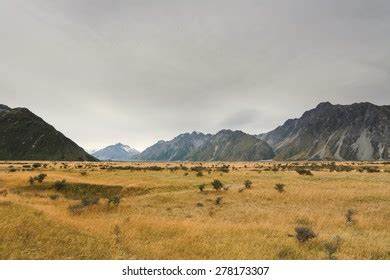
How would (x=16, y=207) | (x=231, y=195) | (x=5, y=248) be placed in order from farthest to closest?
(x=231, y=195) → (x=16, y=207) → (x=5, y=248)

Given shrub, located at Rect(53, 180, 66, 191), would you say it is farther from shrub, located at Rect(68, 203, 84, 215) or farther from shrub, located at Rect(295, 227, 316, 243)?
shrub, located at Rect(295, 227, 316, 243)

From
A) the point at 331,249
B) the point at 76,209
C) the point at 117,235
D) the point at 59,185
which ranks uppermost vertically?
the point at 59,185

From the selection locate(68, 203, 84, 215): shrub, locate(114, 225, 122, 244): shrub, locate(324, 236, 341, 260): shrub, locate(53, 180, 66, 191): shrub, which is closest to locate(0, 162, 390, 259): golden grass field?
locate(114, 225, 122, 244): shrub

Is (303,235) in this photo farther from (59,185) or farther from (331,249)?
(59,185)

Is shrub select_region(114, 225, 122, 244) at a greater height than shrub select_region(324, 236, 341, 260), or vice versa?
shrub select_region(114, 225, 122, 244)

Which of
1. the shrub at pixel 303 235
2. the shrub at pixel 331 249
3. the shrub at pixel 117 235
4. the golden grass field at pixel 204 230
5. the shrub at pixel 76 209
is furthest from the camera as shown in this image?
the shrub at pixel 76 209

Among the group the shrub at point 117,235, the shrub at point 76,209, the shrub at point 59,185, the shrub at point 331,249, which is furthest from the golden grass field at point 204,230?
the shrub at point 59,185

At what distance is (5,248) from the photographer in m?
14.0

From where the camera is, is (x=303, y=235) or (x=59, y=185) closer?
(x=303, y=235)

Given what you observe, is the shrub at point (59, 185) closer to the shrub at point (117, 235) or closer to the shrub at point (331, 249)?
the shrub at point (117, 235)

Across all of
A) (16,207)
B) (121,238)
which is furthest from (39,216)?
(121,238)

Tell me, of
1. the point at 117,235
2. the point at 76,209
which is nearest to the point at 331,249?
the point at 117,235
